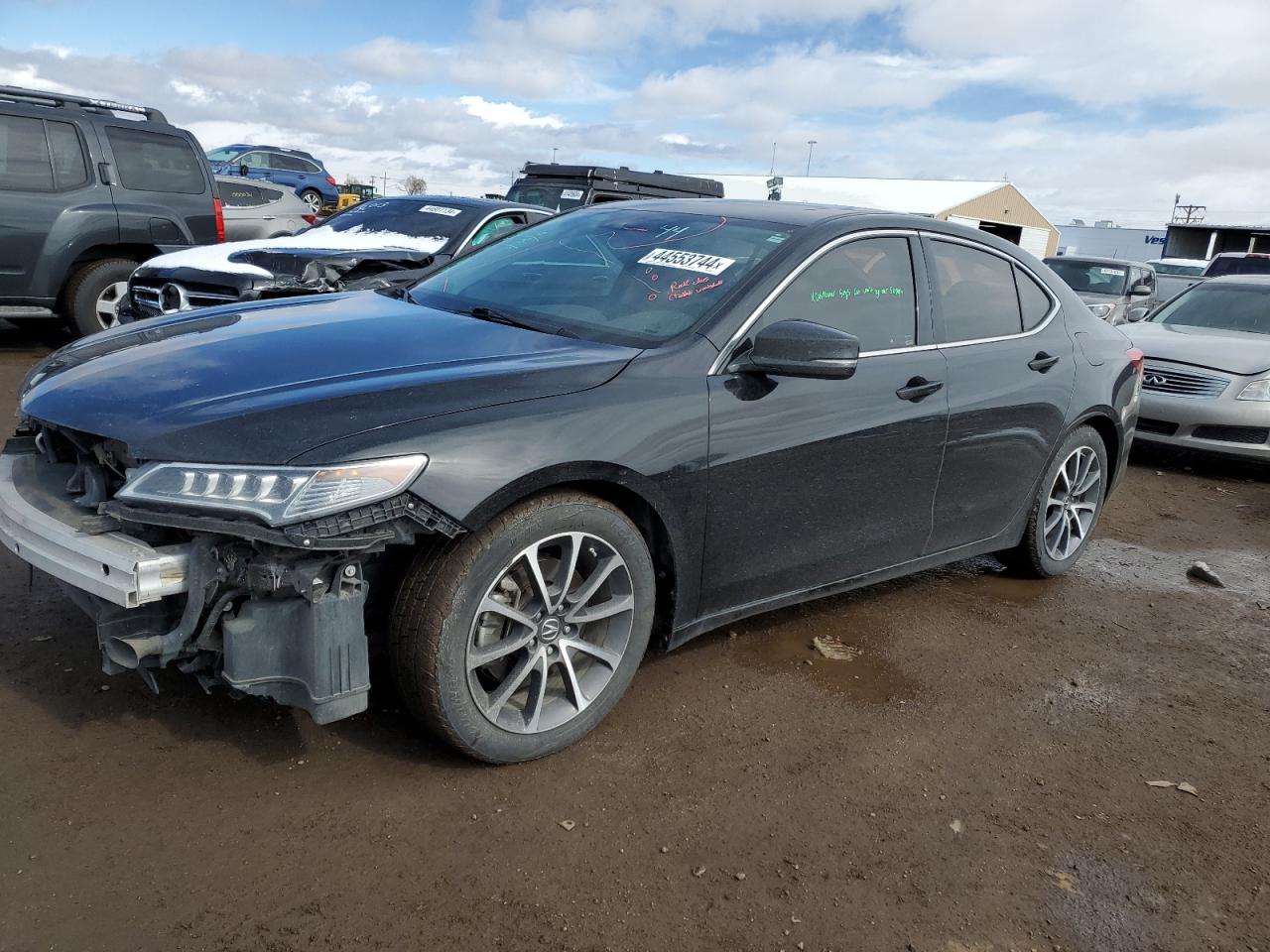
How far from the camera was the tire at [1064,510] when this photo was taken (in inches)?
181

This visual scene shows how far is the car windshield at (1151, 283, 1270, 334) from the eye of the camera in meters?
8.81

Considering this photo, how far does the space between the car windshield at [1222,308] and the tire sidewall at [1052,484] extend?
490 centimetres

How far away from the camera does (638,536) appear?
2947 millimetres

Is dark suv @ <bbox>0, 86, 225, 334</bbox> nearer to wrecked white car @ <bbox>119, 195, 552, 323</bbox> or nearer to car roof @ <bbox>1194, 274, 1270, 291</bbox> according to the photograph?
wrecked white car @ <bbox>119, 195, 552, 323</bbox>

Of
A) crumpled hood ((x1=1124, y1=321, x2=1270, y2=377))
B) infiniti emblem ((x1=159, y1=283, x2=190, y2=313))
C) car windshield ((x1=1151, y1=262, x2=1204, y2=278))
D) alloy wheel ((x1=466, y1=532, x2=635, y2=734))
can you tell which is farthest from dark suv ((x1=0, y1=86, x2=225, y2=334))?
car windshield ((x1=1151, y1=262, x2=1204, y2=278))

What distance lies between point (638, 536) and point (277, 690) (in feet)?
3.52

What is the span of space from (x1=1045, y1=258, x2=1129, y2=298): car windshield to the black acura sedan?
40.0 feet

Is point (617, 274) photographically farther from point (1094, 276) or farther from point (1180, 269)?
point (1180, 269)

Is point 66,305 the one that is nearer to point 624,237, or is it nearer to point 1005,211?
point 624,237

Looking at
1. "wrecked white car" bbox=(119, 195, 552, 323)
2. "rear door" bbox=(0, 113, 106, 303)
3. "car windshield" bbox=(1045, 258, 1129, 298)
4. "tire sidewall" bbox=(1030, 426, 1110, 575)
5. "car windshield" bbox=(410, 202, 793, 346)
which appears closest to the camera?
"car windshield" bbox=(410, 202, 793, 346)

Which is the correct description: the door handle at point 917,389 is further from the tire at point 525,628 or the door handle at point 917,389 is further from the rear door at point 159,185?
the rear door at point 159,185

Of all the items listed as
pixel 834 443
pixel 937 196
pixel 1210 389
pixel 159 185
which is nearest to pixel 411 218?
pixel 159 185

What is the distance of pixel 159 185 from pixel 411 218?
8.49ft

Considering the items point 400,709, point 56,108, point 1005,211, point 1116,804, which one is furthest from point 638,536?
point 1005,211
